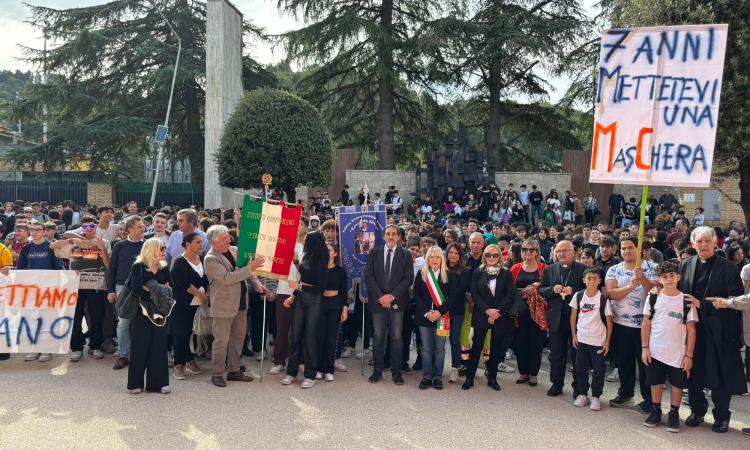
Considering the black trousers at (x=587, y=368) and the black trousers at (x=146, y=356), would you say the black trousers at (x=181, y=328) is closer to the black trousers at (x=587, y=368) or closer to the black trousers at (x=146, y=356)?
the black trousers at (x=146, y=356)

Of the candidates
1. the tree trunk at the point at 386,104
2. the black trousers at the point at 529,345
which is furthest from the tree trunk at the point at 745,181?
the tree trunk at the point at 386,104

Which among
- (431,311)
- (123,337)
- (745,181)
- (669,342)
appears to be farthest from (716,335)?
(745,181)

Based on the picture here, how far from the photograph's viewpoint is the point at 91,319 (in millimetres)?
8609

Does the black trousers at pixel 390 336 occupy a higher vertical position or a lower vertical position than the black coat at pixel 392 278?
lower

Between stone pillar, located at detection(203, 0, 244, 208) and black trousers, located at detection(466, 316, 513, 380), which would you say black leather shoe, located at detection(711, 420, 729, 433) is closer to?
black trousers, located at detection(466, 316, 513, 380)

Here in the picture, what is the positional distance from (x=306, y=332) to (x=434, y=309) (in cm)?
151

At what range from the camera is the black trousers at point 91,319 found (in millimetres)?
8586

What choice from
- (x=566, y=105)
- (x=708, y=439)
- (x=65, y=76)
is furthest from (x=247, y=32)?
(x=708, y=439)

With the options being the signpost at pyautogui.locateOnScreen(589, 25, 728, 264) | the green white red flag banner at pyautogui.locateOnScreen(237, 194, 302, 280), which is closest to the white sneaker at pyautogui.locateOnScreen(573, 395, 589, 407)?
the signpost at pyautogui.locateOnScreen(589, 25, 728, 264)

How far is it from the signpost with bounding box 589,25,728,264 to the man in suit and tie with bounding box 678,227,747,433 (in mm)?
673

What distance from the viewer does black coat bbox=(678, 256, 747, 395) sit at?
6074mm

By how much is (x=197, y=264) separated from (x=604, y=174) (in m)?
4.69

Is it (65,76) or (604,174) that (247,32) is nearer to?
(65,76)

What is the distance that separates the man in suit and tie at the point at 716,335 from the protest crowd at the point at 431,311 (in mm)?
13
